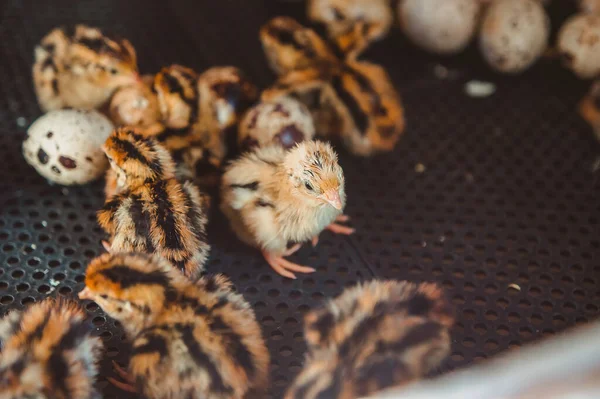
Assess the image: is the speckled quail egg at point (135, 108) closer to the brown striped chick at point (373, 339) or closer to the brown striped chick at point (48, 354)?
the brown striped chick at point (48, 354)

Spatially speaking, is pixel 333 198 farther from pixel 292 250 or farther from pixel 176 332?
pixel 176 332

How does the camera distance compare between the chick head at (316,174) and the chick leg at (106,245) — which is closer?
→ the chick head at (316,174)

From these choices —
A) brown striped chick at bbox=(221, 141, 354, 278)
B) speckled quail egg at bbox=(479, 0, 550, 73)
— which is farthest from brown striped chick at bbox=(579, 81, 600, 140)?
brown striped chick at bbox=(221, 141, 354, 278)

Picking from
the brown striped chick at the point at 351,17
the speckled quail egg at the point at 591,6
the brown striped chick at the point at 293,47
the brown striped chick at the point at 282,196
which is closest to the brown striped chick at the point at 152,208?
the brown striped chick at the point at 282,196

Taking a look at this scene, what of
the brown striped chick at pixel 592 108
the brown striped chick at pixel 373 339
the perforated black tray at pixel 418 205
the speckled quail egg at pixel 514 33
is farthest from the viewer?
the speckled quail egg at pixel 514 33

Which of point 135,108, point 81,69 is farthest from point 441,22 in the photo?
point 81,69

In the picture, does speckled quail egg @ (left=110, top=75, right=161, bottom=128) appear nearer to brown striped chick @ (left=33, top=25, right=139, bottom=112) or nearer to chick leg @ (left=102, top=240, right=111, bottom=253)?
brown striped chick @ (left=33, top=25, right=139, bottom=112)
